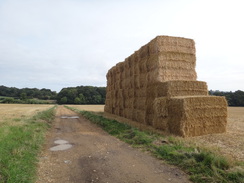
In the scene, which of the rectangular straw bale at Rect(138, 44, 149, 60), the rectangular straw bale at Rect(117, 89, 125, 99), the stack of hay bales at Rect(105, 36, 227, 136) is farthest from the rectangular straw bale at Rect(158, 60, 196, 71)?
the rectangular straw bale at Rect(117, 89, 125, 99)

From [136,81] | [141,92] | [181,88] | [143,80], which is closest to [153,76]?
[143,80]

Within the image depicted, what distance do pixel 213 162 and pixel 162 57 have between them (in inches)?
378

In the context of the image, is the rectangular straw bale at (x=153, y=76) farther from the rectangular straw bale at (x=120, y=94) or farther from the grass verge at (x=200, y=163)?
the rectangular straw bale at (x=120, y=94)

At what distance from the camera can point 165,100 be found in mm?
11484

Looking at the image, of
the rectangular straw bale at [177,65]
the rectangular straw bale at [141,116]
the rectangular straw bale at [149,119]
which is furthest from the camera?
the rectangular straw bale at [141,116]

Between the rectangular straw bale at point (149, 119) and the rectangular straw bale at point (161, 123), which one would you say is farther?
the rectangular straw bale at point (149, 119)

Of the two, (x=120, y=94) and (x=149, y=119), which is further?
(x=120, y=94)

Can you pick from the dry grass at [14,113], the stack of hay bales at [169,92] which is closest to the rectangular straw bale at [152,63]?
the stack of hay bales at [169,92]

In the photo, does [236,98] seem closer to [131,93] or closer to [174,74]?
[131,93]

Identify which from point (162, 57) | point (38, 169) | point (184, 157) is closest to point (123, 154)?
point (184, 157)

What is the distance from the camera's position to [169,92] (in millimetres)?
12125

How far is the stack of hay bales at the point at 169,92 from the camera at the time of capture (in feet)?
34.9

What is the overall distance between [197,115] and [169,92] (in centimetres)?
224

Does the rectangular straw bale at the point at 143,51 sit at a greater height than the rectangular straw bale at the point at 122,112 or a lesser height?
greater
